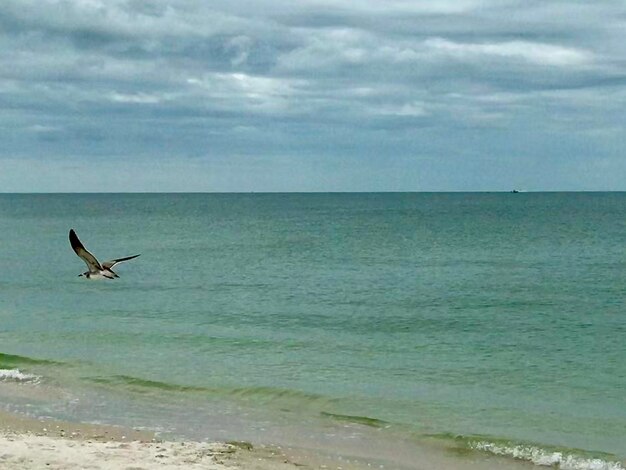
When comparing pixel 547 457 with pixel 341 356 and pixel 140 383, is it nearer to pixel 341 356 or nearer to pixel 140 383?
pixel 341 356

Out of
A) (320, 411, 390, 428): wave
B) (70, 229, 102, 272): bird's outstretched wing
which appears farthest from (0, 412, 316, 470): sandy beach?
(70, 229, 102, 272): bird's outstretched wing

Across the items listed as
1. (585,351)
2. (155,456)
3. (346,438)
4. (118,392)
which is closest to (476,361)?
(585,351)

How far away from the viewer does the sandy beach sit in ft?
47.1

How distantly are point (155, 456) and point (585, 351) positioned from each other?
15763 millimetres

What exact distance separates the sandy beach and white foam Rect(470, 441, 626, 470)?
4351 mm

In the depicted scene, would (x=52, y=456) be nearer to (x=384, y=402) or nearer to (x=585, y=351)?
(x=384, y=402)

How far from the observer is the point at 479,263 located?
5788 cm

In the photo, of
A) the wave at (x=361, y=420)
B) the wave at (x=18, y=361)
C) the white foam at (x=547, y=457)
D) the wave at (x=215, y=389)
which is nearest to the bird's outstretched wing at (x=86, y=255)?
the wave at (x=215, y=389)

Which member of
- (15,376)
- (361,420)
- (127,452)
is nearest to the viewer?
(127,452)

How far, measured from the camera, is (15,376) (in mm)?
23391

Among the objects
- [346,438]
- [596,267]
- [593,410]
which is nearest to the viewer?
[346,438]

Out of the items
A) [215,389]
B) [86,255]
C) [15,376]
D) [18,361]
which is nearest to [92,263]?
[86,255]

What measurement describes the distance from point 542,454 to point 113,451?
8401 mm

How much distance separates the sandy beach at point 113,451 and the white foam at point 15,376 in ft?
17.3
